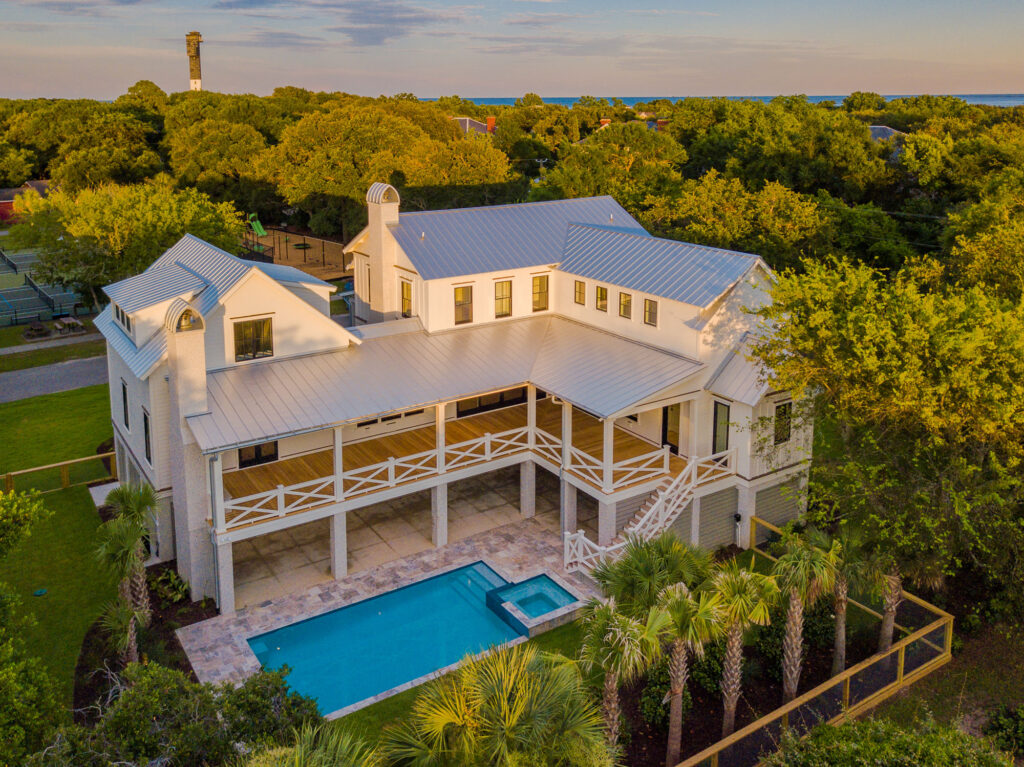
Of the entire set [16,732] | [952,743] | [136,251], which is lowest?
[952,743]

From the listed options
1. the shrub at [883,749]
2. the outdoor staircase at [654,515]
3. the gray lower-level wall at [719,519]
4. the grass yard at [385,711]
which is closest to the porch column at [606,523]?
the outdoor staircase at [654,515]

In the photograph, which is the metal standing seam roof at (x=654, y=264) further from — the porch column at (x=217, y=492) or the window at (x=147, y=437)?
the window at (x=147, y=437)

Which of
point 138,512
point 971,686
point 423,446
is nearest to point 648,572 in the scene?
point 971,686

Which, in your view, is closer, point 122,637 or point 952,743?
point 952,743

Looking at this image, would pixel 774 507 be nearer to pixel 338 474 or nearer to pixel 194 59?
pixel 338 474

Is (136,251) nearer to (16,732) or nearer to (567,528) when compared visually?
(567,528)

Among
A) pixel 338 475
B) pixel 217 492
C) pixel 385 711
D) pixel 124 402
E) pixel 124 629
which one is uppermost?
pixel 124 402

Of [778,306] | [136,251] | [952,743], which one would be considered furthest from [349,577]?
[136,251]

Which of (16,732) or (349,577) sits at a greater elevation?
(16,732)
